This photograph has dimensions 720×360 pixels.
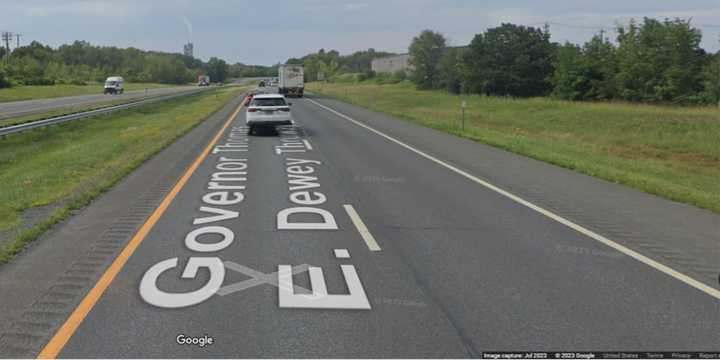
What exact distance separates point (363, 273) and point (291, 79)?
182ft

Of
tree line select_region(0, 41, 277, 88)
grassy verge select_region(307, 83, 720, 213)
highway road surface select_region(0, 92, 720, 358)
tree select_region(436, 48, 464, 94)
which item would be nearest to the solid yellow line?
highway road surface select_region(0, 92, 720, 358)

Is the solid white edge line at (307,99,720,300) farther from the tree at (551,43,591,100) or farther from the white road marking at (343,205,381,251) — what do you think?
the tree at (551,43,591,100)

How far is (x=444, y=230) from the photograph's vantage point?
8109mm

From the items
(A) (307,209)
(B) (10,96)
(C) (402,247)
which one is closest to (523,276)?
(C) (402,247)

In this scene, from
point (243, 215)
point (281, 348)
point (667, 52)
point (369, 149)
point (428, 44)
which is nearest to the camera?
point (281, 348)

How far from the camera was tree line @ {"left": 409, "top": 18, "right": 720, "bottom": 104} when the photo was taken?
52094 mm

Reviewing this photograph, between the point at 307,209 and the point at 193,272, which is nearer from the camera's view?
the point at 193,272

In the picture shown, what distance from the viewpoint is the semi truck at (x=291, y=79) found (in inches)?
2327

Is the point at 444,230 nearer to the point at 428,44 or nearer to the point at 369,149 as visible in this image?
the point at 369,149

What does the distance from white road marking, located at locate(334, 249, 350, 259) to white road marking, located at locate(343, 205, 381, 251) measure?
0.33 m

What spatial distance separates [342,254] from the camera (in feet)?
22.6

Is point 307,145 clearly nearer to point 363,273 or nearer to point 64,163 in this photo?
point 64,163

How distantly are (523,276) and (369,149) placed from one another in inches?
474

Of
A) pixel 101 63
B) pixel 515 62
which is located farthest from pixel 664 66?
pixel 101 63
